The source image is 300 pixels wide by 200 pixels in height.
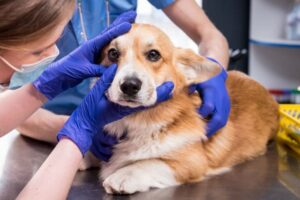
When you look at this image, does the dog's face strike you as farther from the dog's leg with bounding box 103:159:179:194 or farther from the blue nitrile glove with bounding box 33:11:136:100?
the dog's leg with bounding box 103:159:179:194

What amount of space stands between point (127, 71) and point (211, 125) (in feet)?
1.03

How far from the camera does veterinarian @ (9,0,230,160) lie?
4.03 feet

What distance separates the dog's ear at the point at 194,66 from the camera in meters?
1.19

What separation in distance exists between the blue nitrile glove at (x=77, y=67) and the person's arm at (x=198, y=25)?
48 cm

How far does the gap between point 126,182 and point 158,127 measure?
0.62 ft

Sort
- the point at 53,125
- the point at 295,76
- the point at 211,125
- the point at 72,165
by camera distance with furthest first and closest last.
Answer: the point at 295,76, the point at 53,125, the point at 211,125, the point at 72,165

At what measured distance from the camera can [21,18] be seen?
0.83 metres

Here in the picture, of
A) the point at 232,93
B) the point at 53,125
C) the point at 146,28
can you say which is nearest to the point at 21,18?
→ the point at 146,28

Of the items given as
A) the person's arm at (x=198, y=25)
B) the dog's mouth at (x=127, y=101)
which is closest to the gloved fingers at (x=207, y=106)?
the dog's mouth at (x=127, y=101)

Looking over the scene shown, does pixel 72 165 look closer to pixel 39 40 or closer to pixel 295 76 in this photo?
pixel 39 40

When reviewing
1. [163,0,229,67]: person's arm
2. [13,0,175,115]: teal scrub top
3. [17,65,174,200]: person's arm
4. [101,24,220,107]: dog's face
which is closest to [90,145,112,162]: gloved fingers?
[17,65,174,200]: person's arm

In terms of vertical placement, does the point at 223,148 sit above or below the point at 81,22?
below

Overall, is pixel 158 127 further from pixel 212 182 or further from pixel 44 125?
pixel 44 125

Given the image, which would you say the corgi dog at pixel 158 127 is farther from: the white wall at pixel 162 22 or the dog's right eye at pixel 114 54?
the white wall at pixel 162 22
